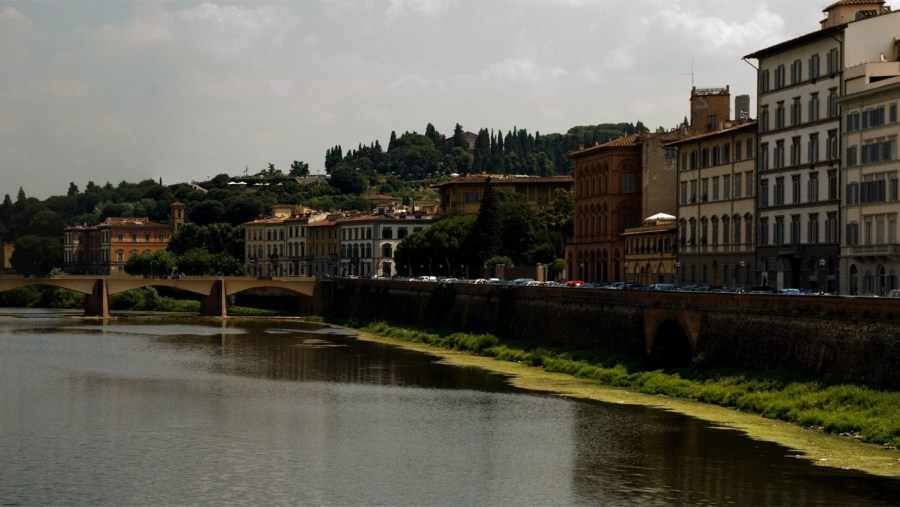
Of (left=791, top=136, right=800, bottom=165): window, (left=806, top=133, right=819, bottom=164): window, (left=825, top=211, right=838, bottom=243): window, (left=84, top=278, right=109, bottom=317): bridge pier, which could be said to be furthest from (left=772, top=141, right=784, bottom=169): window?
(left=84, top=278, right=109, bottom=317): bridge pier

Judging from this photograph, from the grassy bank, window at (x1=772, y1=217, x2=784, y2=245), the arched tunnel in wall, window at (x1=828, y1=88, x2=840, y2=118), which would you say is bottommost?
the grassy bank

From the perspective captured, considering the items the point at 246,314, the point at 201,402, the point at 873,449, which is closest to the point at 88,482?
the point at 201,402

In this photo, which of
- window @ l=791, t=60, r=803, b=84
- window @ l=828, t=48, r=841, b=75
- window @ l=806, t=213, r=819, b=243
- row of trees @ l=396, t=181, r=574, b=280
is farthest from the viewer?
row of trees @ l=396, t=181, r=574, b=280

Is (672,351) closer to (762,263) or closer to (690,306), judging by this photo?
(690,306)

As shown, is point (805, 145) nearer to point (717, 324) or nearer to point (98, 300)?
point (717, 324)

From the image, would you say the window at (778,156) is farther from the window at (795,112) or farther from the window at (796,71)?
the window at (796,71)

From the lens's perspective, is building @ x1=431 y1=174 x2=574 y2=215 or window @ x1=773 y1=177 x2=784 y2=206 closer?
window @ x1=773 y1=177 x2=784 y2=206

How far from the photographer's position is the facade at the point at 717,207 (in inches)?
3492

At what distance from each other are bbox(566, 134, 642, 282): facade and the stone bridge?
4065 cm

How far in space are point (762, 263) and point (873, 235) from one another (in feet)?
45.3

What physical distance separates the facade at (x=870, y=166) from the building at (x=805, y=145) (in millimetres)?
673

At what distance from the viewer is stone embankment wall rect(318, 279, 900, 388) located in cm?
5016

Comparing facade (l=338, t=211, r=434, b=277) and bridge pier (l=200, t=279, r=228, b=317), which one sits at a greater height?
facade (l=338, t=211, r=434, b=277)

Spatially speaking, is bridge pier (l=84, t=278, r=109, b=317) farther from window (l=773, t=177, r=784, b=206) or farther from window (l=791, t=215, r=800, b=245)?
window (l=791, t=215, r=800, b=245)
